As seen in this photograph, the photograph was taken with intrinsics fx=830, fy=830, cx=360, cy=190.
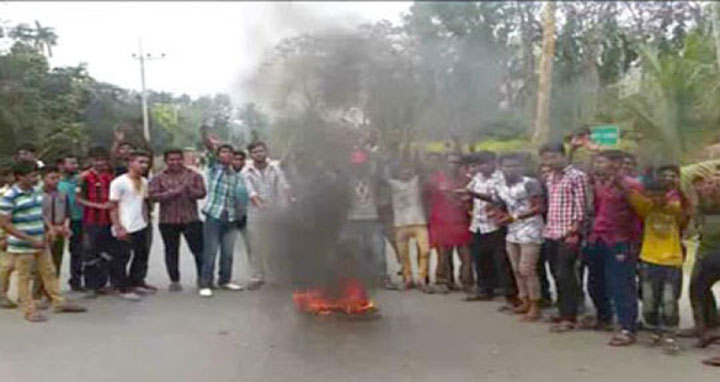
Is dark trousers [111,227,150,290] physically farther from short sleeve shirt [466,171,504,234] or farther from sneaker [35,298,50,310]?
short sleeve shirt [466,171,504,234]

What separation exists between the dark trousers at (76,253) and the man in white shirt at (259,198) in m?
1.72

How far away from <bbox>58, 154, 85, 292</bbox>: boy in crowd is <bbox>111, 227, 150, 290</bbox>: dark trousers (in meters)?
0.39

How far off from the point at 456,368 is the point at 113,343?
2.69 metres

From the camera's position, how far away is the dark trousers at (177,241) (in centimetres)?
870

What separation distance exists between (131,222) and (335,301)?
2615 millimetres

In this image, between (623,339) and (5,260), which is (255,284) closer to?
(5,260)

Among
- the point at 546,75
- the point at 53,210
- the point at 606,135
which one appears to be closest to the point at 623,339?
the point at 606,135

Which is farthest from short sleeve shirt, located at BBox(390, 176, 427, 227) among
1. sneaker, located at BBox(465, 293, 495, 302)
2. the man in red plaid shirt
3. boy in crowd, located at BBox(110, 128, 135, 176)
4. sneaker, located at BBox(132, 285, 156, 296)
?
boy in crowd, located at BBox(110, 128, 135, 176)

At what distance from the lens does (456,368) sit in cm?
568

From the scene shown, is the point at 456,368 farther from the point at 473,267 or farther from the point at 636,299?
the point at 473,267

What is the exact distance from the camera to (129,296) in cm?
828

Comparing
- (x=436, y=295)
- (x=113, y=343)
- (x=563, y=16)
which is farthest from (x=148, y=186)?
(x=563, y=16)

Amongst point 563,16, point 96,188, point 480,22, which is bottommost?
point 96,188

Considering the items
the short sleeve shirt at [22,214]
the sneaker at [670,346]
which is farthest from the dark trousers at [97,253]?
the sneaker at [670,346]
